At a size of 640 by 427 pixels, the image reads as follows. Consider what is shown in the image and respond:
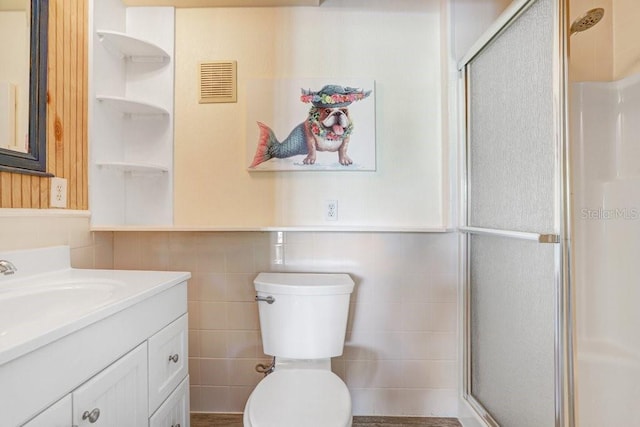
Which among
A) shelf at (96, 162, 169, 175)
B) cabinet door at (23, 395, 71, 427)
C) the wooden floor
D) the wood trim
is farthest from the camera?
the wooden floor

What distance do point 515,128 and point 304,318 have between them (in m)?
1.13

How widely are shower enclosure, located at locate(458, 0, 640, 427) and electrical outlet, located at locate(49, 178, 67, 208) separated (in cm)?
175

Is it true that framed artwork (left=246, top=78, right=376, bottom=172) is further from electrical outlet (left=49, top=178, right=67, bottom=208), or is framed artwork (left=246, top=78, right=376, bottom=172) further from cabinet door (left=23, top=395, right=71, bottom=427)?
cabinet door (left=23, top=395, right=71, bottom=427)

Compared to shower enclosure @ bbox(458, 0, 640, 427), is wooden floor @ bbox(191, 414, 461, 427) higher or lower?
lower

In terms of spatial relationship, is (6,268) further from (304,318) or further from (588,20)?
(588,20)

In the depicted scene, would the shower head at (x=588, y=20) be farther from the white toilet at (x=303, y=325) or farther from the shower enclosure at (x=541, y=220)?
the white toilet at (x=303, y=325)

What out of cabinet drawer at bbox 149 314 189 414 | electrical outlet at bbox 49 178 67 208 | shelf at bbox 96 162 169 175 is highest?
shelf at bbox 96 162 169 175

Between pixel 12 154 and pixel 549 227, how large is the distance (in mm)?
1779

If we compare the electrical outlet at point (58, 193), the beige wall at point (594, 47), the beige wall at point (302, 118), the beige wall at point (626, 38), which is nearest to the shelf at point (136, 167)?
the beige wall at point (302, 118)

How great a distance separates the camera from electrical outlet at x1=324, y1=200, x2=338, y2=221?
1677 millimetres

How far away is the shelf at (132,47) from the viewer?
4.91 feet

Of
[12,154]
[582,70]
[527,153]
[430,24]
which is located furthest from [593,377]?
[12,154]

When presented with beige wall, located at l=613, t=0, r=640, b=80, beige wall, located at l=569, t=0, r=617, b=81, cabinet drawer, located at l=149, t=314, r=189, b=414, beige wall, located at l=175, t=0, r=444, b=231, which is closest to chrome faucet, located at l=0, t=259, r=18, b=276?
cabinet drawer, located at l=149, t=314, r=189, b=414

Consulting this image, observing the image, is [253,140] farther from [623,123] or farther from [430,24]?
[623,123]
